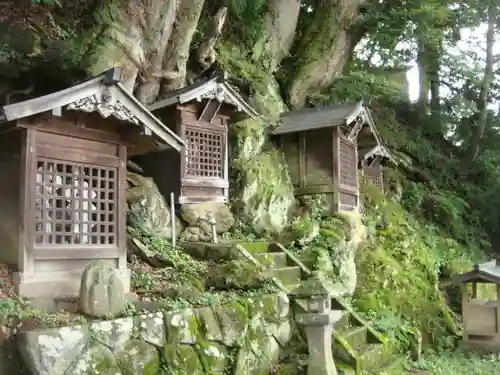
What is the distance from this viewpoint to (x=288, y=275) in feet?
35.3

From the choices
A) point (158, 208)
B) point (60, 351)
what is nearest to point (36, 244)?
point (60, 351)

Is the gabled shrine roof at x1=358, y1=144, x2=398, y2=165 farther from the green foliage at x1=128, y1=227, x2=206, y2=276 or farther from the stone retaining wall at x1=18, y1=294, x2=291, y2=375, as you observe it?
the stone retaining wall at x1=18, y1=294, x2=291, y2=375

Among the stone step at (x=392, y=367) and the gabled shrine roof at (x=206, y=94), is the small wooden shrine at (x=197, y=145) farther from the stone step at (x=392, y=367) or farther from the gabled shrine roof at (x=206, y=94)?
the stone step at (x=392, y=367)

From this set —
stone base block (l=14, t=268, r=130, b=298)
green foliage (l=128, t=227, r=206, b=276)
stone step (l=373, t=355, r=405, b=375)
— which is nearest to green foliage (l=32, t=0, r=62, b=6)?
green foliage (l=128, t=227, r=206, b=276)

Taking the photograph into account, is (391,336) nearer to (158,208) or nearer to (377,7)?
(158,208)

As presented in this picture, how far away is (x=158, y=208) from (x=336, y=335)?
16.5 ft

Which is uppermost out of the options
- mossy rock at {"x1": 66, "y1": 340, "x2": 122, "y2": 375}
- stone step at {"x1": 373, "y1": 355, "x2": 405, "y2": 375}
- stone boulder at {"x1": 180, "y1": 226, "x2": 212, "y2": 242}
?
stone boulder at {"x1": 180, "y1": 226, "x2": 212, "y2": 242}

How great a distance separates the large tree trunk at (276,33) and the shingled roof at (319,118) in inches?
115

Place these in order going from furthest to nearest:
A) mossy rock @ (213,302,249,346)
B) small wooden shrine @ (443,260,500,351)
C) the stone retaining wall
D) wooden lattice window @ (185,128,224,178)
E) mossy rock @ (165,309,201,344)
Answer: small wooden shrine @ (443,260,500,351)
wooden lattice window @ (185,128,224,178)
mossy rock @ (213,302,249,346)
mossy rock @ (165,309,201,344)
the stone retaining wall

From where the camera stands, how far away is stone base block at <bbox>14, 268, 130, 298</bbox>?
7203 mm

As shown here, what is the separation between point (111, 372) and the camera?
A: 6371mm

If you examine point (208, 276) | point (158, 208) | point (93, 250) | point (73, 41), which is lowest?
point (208, 276)

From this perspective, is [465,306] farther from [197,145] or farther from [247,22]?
[247,22]

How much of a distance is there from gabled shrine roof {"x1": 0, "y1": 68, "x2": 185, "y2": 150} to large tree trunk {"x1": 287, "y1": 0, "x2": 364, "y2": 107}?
38.9ft
